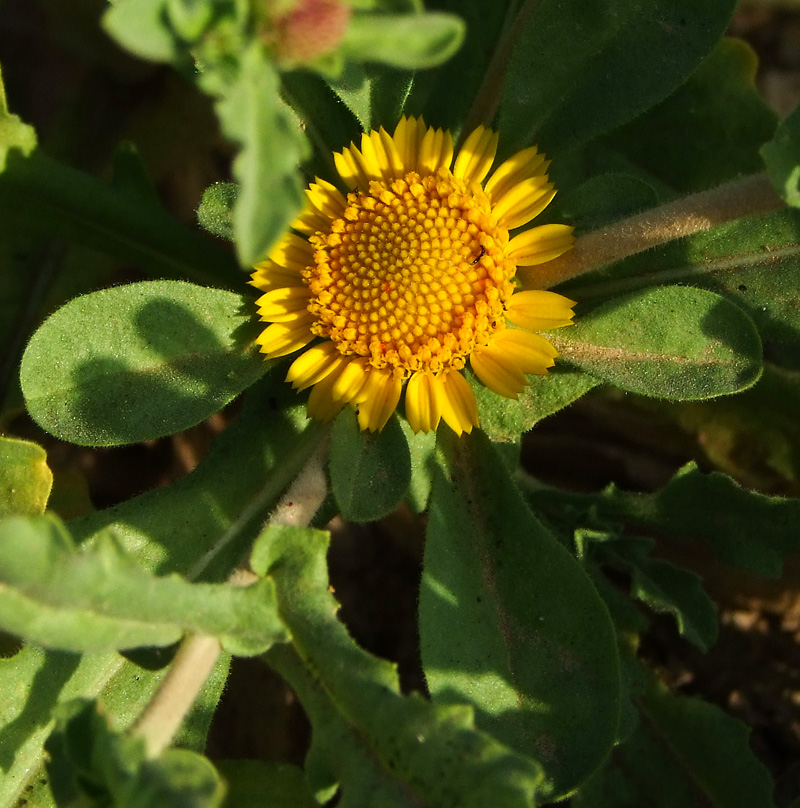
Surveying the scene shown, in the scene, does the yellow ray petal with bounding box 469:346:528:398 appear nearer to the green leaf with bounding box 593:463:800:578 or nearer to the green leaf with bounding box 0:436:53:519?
the green leaf with bounding box 593:463:800:578

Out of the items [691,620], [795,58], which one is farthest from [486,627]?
[795,58]

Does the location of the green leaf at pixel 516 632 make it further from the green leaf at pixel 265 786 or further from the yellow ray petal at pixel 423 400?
the green leaf at pixel 265 786

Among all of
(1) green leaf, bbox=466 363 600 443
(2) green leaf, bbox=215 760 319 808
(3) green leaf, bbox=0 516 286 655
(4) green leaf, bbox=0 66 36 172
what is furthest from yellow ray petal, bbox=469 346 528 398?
(4) green leaf, bbox=0 66 36 172

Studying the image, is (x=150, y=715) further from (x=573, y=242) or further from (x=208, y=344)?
(x=573, y=242)

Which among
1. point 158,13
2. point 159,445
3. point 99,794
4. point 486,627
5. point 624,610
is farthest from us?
point 159,445

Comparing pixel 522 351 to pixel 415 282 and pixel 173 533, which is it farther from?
pixel 173 533

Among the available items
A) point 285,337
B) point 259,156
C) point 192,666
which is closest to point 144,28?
point 259,156
